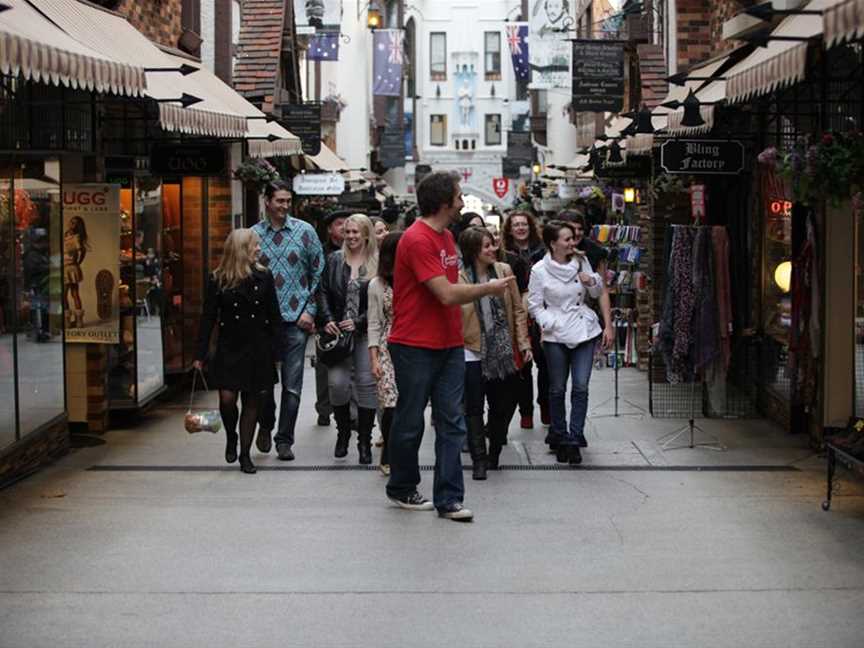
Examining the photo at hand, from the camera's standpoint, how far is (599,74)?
74.0 ft

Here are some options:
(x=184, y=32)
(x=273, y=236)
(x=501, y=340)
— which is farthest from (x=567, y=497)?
(x=184, y=32)

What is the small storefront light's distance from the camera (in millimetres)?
13016

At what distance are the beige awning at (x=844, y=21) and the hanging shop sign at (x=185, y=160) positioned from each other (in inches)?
308

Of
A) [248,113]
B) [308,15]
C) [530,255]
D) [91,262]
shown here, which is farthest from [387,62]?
[91,262]

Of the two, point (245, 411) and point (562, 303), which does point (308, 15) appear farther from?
point (245, 411)

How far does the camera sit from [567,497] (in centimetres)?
977

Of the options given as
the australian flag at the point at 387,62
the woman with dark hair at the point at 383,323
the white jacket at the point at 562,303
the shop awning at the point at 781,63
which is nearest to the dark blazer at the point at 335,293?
the woman with dark hair at the point at 383,323

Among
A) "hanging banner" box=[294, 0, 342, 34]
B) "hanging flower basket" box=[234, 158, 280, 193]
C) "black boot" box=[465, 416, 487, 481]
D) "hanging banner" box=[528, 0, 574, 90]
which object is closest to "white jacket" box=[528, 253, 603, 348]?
"black boot" box=[465, 416, 487, 481]

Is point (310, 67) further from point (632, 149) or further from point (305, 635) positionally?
point (305, 635)

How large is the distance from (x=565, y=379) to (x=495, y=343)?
0.87m

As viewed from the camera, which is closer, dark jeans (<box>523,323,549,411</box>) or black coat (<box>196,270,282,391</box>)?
black coat (<box>196,270,282,391</box>)

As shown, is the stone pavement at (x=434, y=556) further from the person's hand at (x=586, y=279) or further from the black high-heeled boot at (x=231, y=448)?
the person's hand at (x=586, y=279)

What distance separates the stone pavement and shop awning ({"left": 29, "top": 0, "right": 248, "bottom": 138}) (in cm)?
268

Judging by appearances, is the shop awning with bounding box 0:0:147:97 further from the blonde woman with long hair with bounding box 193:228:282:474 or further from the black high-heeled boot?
the black high-heeled boot
